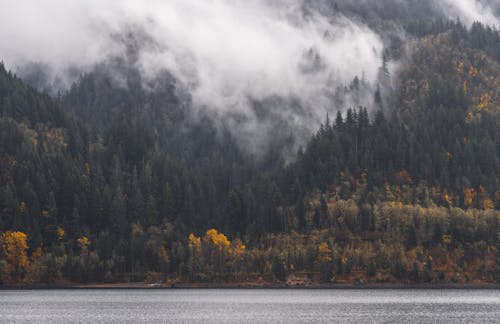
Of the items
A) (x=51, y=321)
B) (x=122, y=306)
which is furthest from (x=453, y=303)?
(x=51, y=321)

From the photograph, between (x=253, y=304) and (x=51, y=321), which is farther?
(x=253, y=304)

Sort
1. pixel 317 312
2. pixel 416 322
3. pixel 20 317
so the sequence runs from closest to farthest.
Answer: pixel 416 322 < pixel 20 317 < pixel 317 312

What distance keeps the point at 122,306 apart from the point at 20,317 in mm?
35356

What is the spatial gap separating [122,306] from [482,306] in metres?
86.8

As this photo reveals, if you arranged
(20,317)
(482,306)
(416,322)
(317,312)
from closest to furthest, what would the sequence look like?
(416,322), (20,317), (317,312), (482,306)

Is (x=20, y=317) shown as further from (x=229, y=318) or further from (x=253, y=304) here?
(x=253, y=304)

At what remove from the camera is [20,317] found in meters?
162

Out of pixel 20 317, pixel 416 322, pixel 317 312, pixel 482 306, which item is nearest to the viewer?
pixel 416 322

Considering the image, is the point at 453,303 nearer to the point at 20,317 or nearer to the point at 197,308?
the point at 197,308

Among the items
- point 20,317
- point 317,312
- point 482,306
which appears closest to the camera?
point 20,317

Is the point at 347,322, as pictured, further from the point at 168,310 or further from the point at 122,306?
the point at 122,306

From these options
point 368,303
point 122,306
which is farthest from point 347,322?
point 122,306

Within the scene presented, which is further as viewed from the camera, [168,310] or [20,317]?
[168,310]

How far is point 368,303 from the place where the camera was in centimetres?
19788
